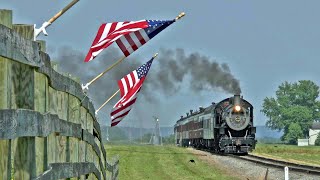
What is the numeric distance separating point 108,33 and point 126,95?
4.94m

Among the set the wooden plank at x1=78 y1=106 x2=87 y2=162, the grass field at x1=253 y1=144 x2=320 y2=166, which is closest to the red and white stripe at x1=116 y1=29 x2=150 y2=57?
the wooden plank at x1=78 y1=106 x2=87 y2=162

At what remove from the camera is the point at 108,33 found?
13.9 metres

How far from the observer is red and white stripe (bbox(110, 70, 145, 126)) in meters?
18.7

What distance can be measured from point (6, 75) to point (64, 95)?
9.72 feet

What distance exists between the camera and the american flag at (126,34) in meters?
13.5

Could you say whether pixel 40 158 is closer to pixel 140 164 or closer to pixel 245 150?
pixel 140 164

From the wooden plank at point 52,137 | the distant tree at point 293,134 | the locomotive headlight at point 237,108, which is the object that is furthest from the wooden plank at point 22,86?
the distant tree at point 293,134

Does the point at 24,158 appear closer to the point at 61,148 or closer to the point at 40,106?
the point at 40,106

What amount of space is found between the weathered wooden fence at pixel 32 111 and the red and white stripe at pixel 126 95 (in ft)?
31.5

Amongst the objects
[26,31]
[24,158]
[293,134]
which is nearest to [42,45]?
[26,31]

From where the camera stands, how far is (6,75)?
5.38m

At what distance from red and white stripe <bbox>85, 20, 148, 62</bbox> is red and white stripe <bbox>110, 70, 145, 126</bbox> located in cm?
420

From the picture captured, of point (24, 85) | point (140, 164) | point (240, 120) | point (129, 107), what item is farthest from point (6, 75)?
point (240, 120)

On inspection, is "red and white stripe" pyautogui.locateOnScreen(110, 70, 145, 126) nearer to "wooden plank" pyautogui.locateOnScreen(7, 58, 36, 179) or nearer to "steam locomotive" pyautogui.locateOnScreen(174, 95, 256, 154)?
"wooden plank" pyautogui.locateOnScreen(7, 58, 36, 179)
